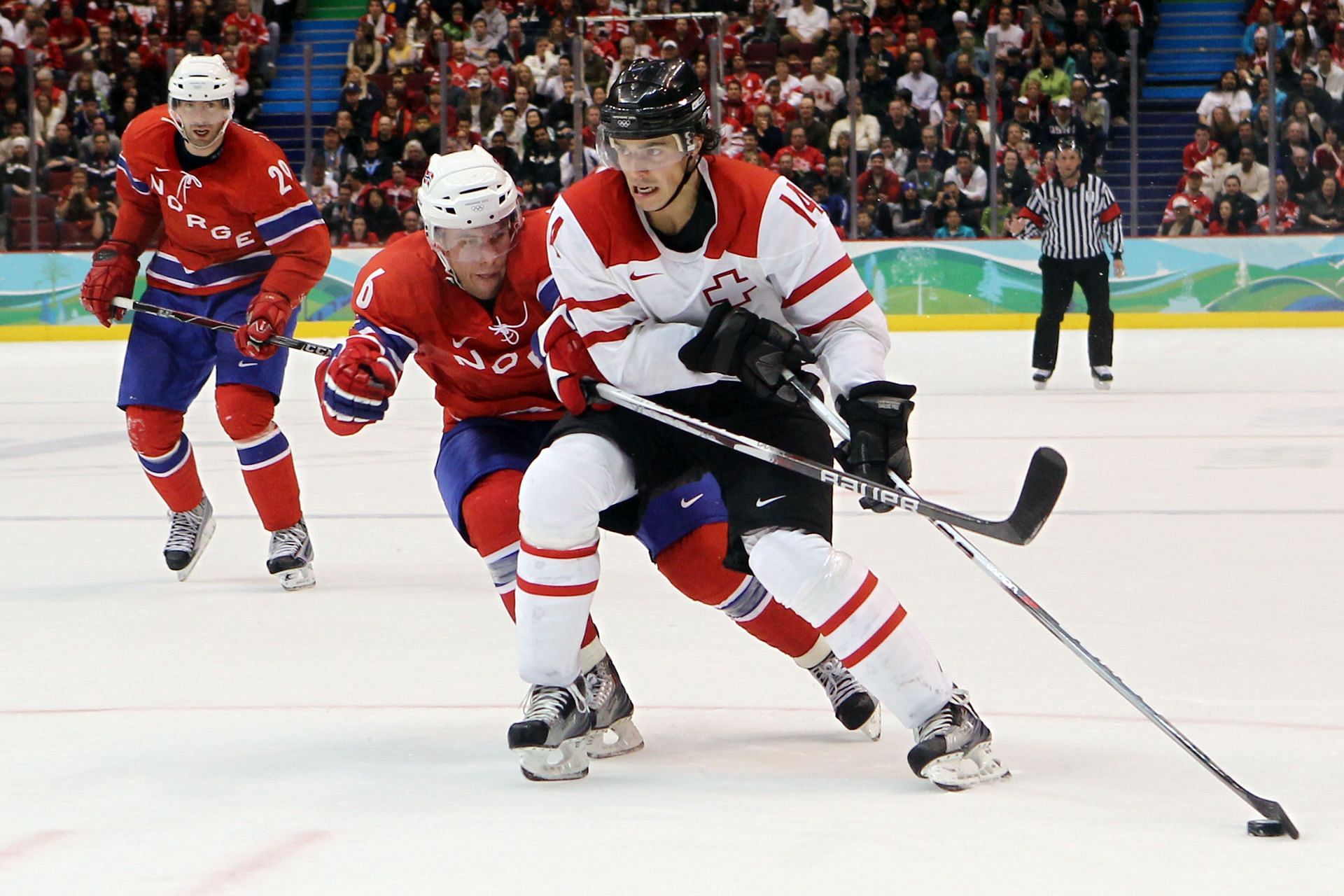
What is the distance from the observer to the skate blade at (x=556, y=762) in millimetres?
2305

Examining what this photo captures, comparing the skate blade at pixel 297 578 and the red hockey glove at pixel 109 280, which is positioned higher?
the red hockey glove at pixel 109 280

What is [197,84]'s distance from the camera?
12.6 feet

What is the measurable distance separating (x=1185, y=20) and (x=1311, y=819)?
11409 millimetres

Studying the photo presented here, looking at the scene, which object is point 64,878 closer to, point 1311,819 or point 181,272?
point 1311,819

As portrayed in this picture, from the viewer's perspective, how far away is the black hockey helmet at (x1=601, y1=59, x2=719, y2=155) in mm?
2285

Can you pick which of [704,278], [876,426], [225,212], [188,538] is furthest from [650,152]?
[188,538]

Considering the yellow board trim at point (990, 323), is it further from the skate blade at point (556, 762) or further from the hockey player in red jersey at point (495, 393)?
the skate blade at point (556, 762)

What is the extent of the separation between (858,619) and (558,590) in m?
0.39

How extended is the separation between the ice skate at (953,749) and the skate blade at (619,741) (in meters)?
0.44

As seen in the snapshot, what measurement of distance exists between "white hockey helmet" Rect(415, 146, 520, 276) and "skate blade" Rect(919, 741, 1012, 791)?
0.99 m

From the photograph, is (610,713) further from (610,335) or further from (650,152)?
(650,152)

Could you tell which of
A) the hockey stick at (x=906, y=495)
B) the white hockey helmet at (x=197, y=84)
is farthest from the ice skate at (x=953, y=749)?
the white hockey helmet at (x=197, y=84)

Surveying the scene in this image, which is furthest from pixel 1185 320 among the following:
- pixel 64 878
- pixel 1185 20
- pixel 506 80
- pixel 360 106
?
pixel 64 878

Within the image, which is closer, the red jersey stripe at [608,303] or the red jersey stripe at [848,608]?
the red jersey stripe at [848,608]
